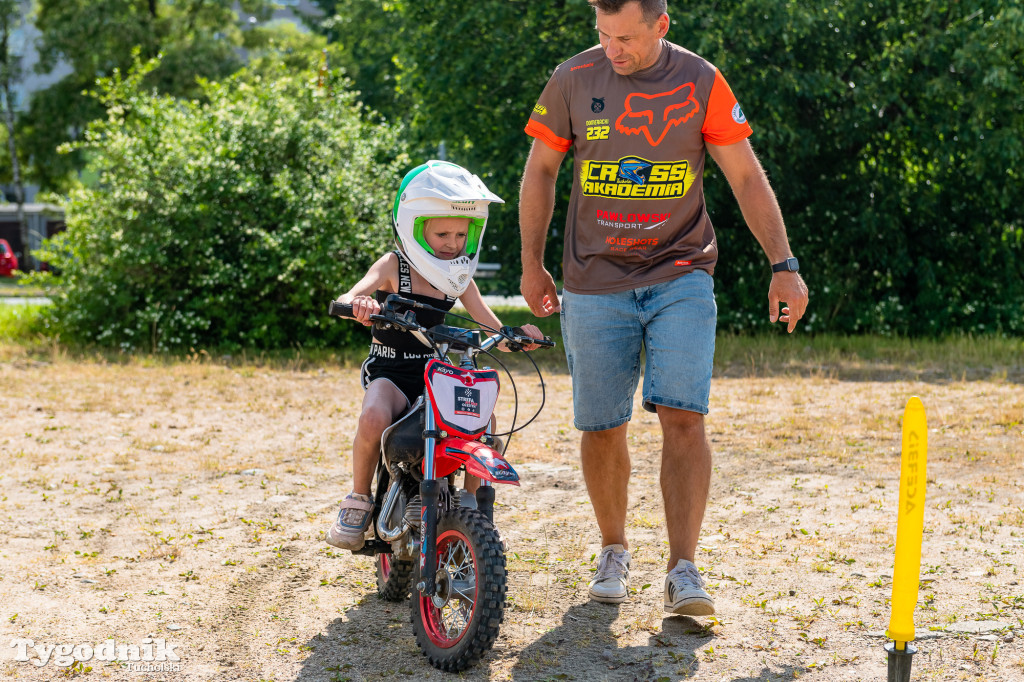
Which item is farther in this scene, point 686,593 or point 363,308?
point 686,593

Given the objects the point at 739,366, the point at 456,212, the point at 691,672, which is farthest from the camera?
the point at 739,366

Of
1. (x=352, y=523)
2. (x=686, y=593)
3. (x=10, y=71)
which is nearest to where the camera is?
(x=686, y=593)

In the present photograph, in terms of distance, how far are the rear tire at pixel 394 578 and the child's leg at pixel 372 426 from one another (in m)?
0.37

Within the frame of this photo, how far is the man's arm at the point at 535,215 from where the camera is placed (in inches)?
174

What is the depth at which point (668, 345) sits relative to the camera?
4.06 m

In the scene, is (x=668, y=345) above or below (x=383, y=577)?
above

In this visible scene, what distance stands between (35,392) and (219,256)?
300 centimetres

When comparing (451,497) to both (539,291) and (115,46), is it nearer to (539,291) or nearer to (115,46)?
(539,291)

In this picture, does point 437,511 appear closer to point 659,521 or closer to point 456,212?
point 456,212

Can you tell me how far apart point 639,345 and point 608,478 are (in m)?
0.57

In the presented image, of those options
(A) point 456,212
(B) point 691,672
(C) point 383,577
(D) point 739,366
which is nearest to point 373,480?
(C) point 383,577

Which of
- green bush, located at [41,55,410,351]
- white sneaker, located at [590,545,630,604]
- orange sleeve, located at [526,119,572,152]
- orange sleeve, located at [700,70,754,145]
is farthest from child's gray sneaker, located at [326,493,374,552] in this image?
green bush, located at [41,55,410,351]

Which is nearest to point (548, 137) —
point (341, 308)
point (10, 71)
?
point (341, 308)

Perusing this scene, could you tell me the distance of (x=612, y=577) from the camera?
4.33 m
